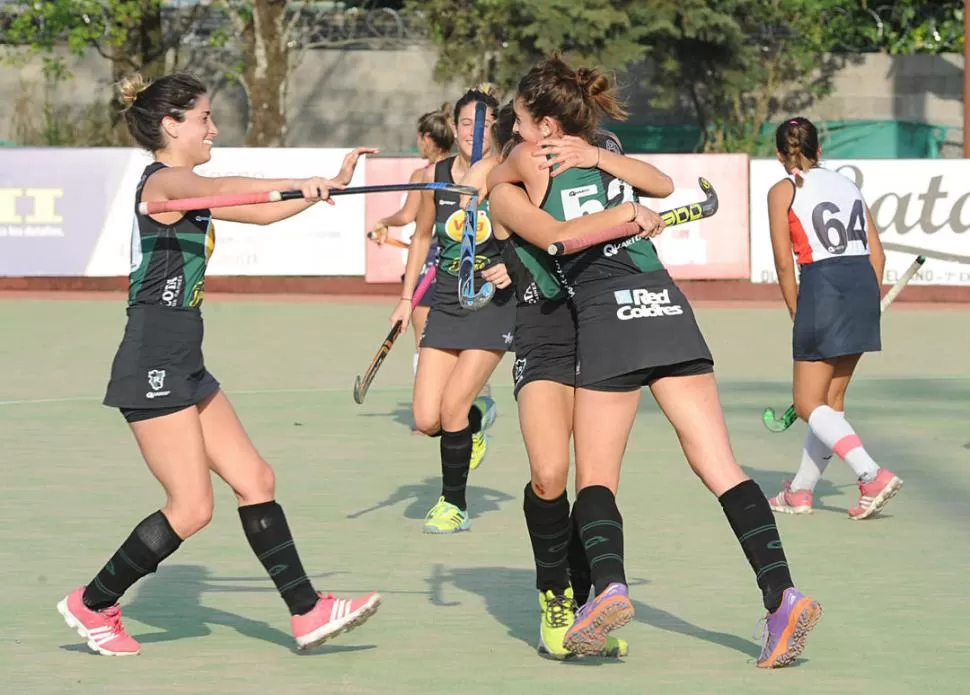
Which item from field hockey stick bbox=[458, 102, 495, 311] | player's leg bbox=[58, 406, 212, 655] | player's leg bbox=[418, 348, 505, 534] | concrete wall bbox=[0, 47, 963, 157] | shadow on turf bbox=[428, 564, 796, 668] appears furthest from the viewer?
concrete wall bbox=[0, 47, 963, 157]

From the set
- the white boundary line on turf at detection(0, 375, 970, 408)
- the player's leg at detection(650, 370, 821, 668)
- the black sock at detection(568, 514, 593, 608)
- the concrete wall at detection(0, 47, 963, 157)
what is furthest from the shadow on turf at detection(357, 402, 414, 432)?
the concrete wall at detection(0, 47, 963, 157)

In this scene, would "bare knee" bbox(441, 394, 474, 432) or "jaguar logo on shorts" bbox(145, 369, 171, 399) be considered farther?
"bare knee" bbox(441, 394, 474, 432)

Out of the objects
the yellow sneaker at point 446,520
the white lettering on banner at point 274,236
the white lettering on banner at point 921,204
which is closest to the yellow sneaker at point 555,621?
the yellow sneaker at point 446,520

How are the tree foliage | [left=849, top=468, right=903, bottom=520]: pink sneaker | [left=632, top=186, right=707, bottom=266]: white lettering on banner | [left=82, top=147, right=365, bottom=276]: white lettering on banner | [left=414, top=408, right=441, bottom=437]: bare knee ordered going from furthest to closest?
1. the tree foliage
2. [left=82, top=147, right=365, bottom=276]: white lettering on banner
3. [left=632, top=186, right=707, bottom=266]: white lettering on banner
4. [left=414, top=408, right=441, bottom=437]: bare knee
5. [left=849, top=468, right=903, bottom=520]: pink sneaker

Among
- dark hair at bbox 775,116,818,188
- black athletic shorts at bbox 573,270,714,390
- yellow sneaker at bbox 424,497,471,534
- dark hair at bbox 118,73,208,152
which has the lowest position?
yellow sneaker at bbox 424,497,471,534

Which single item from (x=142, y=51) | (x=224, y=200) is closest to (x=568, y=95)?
(x=224, y=200)

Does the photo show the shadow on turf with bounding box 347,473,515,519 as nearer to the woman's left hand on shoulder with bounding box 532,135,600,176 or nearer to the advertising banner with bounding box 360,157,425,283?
the woman's left hand on shoulder with bounding box 532,135,600,176

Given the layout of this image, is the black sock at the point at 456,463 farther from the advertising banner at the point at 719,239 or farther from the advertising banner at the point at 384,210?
the advertising banner at the point at 719,239

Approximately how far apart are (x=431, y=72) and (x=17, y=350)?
17.6 m

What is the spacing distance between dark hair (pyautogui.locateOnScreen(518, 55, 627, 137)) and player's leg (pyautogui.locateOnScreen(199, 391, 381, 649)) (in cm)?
145

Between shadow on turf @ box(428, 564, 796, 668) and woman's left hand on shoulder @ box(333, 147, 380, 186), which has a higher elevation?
woman's left hand on shoulder @ box(333, 147, 380, 186)

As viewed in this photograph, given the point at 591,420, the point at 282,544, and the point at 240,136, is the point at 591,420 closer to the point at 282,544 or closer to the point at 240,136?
the point at 282,544

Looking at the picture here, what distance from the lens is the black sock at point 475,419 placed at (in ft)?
30.3

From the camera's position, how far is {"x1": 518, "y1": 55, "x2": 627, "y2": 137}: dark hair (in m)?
5.84
